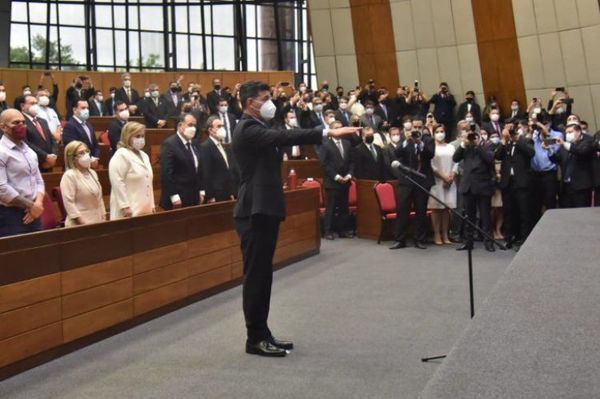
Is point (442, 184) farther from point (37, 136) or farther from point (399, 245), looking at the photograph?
point (37, 136)

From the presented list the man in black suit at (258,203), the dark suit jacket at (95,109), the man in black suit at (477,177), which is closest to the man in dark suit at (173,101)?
the dark suit jacket at (95,109)

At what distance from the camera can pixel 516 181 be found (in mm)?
8938

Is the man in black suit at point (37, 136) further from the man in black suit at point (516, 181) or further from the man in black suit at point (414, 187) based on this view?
the man in black suit at point (516, 181)

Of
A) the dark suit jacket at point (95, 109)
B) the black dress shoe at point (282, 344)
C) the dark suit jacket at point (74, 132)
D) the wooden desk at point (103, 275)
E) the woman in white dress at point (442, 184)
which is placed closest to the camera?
the wooden desk at point (103, 275)

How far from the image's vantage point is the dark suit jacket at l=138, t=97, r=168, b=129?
12289mm

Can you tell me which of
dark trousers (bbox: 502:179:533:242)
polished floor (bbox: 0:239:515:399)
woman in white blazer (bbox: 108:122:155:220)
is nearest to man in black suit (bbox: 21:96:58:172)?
woman in white blazer (bbox: 108:122:155:220)

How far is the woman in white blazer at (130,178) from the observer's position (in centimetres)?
586

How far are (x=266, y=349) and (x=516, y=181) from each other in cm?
535

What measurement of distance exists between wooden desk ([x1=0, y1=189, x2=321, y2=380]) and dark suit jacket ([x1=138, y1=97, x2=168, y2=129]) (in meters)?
6.02

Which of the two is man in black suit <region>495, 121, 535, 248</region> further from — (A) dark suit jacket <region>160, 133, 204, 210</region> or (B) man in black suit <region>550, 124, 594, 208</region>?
(A) dark suit jacket <region>160, 133, 204, 210</region>

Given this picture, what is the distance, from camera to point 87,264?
15.9ft

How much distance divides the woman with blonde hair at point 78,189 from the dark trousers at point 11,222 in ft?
1.61

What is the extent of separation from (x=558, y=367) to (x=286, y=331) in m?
3.02

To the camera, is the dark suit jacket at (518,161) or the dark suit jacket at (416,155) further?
the dark suit jacket at (416,155)
